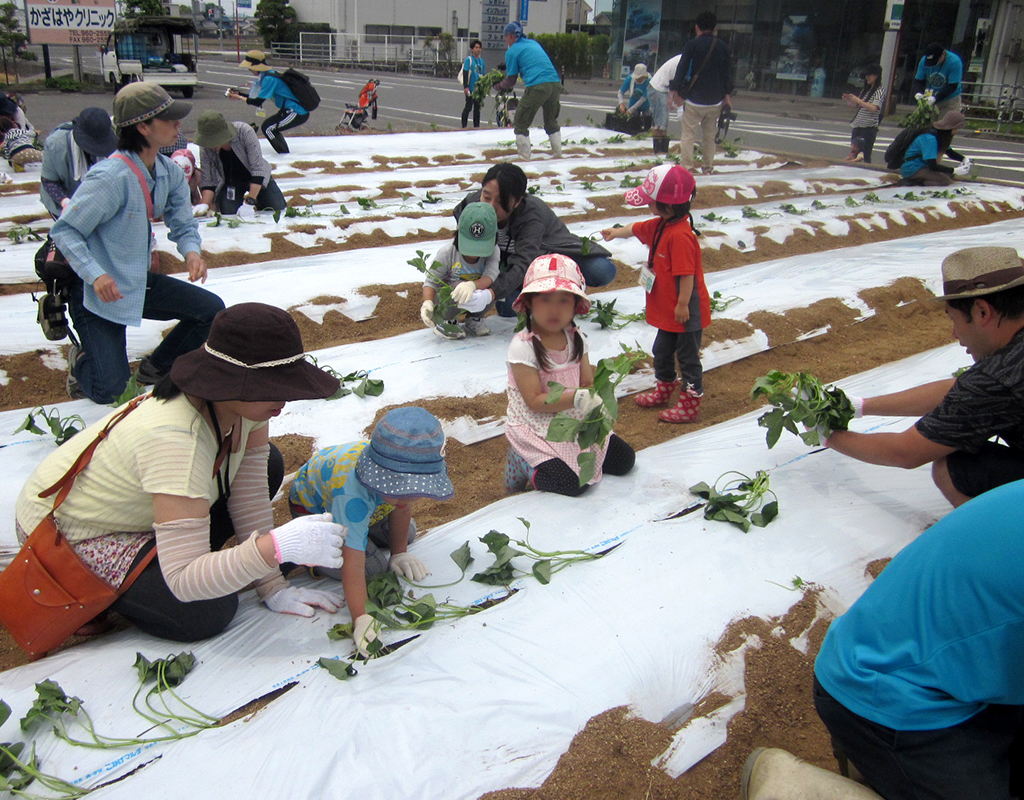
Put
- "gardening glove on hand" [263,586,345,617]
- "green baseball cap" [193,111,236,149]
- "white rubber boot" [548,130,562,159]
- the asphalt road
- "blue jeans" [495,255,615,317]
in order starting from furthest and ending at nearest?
the asphalt road < "white rubber boot" [548,130,562,159] < "green baseball cap" [193,111,236,149] < "blue jeans" [495,255,615,317] < "gardening glove on hand" [263,586,345,617]

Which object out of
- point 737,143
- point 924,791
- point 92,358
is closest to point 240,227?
point 92,358

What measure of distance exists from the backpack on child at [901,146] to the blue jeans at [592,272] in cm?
599

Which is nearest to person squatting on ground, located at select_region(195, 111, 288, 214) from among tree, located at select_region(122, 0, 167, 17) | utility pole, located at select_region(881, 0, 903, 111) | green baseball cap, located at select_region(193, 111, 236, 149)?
green baseball cap, located at select_region(193, 111, 236, 149)

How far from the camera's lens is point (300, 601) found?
2.25 m

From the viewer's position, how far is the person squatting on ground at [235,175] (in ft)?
21.2

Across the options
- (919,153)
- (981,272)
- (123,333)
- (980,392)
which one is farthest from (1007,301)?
(919,153)

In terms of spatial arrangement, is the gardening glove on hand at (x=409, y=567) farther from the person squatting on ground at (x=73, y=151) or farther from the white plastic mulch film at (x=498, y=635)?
the person squatting on ground at (x=73, y=151)

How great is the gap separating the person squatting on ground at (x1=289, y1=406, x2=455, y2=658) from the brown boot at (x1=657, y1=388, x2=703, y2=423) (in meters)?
1.80

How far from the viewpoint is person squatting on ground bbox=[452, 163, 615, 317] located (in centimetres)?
428

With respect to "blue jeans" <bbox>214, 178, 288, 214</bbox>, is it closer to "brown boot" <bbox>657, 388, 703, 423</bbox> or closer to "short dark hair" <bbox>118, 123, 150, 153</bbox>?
"short dark hair" <bbox>118, 123, 150, 153</bbox>

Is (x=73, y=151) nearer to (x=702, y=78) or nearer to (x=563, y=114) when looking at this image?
(x=702, y=78)

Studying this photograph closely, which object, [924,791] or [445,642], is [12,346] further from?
[924,791]

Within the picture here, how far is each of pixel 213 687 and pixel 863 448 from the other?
2.17m

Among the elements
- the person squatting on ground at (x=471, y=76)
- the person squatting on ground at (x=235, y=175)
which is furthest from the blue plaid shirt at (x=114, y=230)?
the person squatting on ground at (x=471, y=76)
